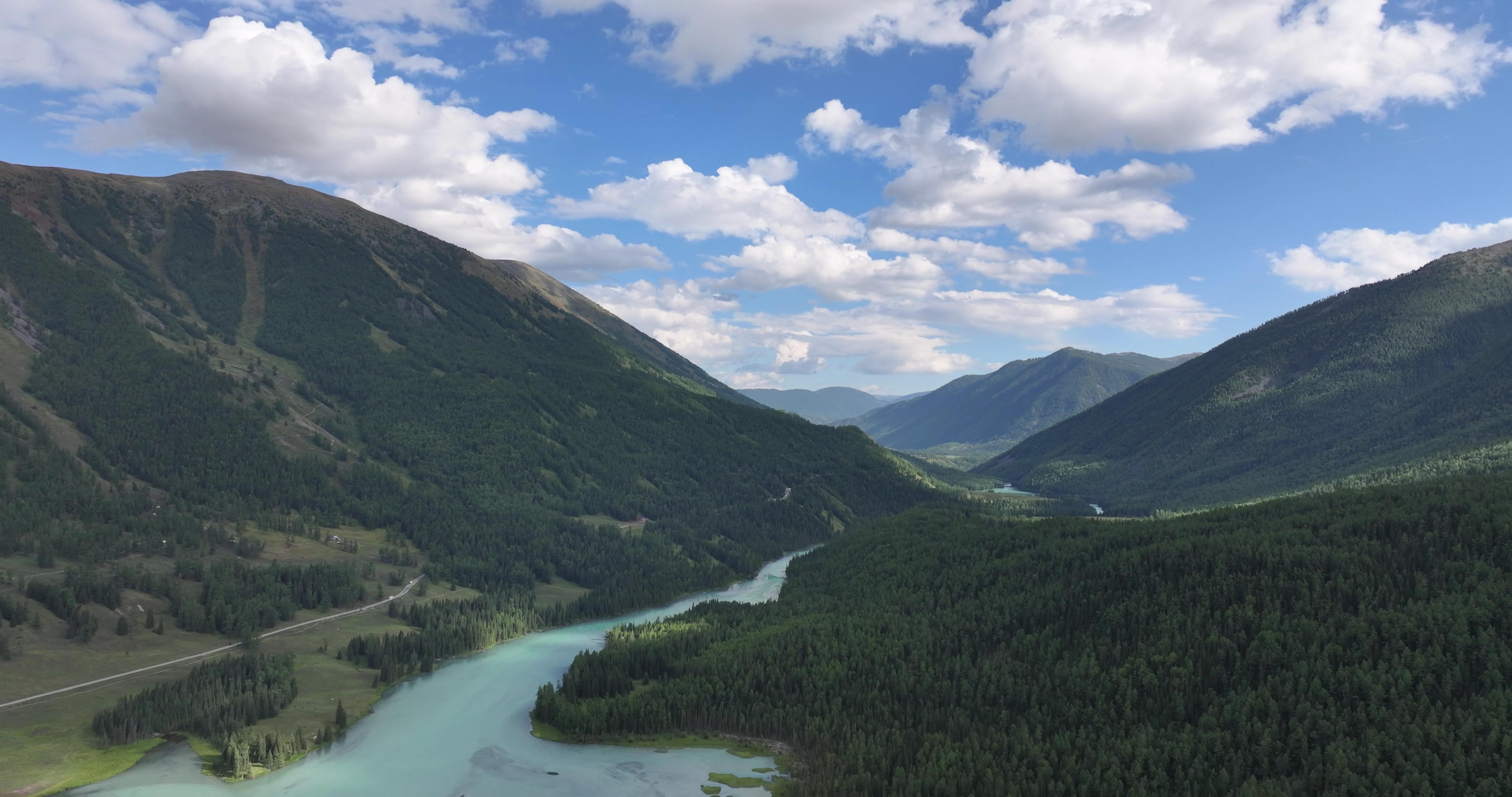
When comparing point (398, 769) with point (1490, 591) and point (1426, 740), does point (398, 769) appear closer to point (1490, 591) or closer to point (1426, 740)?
point (1426, 740)

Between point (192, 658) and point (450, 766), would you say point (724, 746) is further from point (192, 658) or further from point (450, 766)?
point (192, 658)

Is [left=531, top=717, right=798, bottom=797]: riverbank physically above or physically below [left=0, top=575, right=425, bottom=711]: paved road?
below

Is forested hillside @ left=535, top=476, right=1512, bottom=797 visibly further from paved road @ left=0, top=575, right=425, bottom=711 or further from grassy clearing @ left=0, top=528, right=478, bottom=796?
paved road @ left=0, top=575, right=425, bottom=711

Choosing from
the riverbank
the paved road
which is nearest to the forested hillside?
the riverbank

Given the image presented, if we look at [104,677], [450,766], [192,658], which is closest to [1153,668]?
[450,766]

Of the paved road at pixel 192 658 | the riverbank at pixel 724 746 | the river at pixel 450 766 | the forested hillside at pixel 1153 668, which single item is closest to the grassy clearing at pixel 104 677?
the paved road at pixel 192 658
